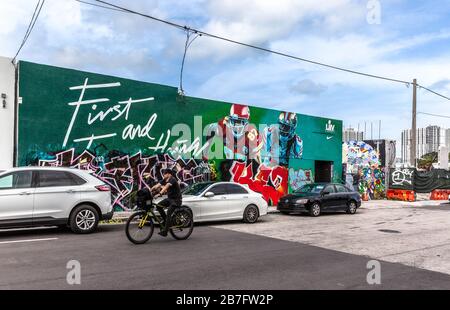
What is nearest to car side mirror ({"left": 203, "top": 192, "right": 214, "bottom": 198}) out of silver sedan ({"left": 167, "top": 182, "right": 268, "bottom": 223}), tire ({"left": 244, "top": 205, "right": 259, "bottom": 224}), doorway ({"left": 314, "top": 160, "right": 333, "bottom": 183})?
silver sedan ({"left": 167, "top": 182, "right": 268, "bottom": 223})

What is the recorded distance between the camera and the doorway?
25.7m

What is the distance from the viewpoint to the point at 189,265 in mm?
7543

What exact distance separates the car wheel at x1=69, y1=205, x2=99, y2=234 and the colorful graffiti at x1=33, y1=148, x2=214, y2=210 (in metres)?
3.78

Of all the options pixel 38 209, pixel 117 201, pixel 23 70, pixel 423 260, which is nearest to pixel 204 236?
pixel 38 209

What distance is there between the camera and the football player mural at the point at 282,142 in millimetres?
22078

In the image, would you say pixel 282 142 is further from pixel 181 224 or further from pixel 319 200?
pixel 181 224

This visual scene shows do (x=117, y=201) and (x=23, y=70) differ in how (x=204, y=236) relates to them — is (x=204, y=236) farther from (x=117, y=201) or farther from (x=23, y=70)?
(x=23, y=70)

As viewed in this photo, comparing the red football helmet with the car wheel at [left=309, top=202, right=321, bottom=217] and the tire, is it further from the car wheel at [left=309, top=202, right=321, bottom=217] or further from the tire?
the tire

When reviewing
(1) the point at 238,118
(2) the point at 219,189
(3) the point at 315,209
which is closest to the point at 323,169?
(1) the point at 238,118

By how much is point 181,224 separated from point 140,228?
43.3 inches

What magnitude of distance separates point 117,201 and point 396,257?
35.3 feet

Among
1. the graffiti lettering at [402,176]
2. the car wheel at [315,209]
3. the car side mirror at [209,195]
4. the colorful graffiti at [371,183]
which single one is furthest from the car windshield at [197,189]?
the graffiti lettering at [402,176]

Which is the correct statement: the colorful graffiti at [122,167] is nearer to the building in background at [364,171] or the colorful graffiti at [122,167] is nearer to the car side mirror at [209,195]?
the car side mirror at [209,195]

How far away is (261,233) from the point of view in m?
12.0
